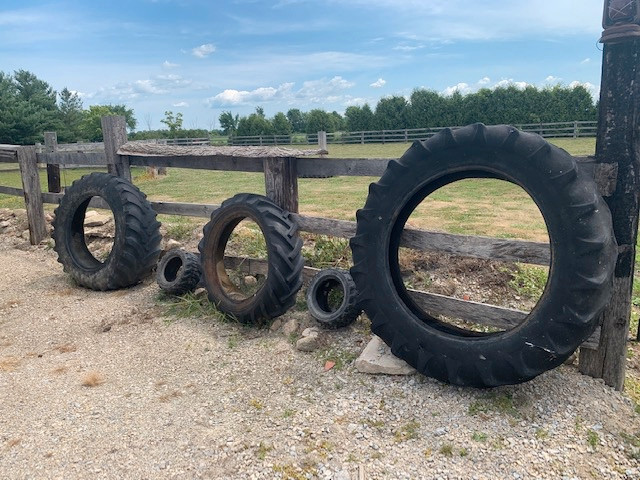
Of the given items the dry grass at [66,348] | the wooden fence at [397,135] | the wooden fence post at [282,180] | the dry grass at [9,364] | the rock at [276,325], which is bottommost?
the dry grass at [9,364]

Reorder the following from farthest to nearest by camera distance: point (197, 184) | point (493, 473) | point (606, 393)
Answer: point (197, 184), point (606, 393), point (493, 473)

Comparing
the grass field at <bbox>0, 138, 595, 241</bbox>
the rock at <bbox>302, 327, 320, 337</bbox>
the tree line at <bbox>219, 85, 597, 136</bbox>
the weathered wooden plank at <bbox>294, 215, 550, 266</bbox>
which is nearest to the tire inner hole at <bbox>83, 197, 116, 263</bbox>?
the grass field at <bbox>0, 138, 595, 241</bbox>

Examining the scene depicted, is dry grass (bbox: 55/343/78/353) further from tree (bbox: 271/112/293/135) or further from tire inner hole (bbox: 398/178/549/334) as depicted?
tree (bbox: 271/112/293/135)

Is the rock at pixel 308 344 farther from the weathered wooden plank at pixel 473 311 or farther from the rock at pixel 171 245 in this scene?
the rock at pixel 171 245

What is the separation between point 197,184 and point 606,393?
13.8 m

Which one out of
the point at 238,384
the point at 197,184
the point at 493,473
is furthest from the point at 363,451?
the point at 197,184

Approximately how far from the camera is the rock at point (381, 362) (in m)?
3.57

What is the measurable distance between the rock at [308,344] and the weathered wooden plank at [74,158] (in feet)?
14.3

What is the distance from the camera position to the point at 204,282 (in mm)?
5133

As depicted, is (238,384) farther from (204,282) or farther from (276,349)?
(204,282)

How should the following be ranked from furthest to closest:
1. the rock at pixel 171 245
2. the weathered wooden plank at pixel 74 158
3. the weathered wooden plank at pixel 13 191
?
the weathered wooden plank at pixel 13 191, the weathered wooden plank at pixel 74 158, the rock at pixel 171 245

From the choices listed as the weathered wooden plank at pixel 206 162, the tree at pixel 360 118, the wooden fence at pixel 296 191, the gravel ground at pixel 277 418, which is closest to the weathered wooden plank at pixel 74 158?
the wooden fence at pixel 296 191

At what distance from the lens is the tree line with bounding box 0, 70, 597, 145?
31547 mm

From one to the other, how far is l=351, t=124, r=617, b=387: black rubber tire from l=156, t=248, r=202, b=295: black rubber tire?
2.18 meters
